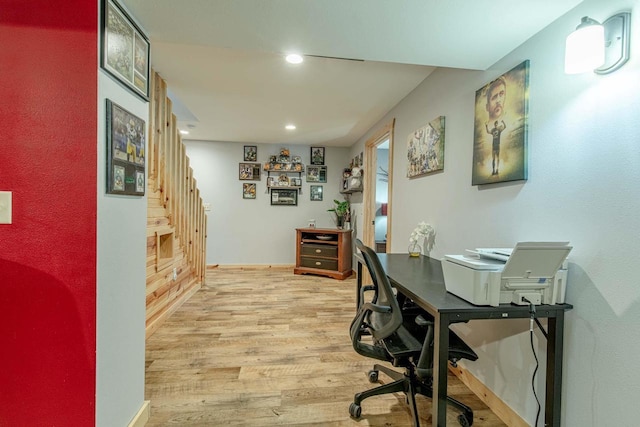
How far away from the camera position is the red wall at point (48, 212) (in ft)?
3.60

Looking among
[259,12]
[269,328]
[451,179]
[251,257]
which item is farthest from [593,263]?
[251,257]

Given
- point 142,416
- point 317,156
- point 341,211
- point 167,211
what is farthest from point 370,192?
point 142,416

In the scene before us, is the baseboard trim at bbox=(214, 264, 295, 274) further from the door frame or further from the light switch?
the light switch

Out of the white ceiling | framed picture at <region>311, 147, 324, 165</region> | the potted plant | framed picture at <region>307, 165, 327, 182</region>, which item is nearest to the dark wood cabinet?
the potted plant

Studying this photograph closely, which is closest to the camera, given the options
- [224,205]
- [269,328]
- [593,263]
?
[593,263]

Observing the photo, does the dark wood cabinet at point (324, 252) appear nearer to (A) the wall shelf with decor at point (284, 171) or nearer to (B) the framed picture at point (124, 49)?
(A) the wall shelf with decor at point (284, 171)

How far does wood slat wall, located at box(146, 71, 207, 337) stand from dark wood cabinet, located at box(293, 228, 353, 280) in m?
1.71

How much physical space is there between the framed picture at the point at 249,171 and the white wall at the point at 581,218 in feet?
12.9

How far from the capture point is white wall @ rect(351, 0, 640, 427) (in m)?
1.01

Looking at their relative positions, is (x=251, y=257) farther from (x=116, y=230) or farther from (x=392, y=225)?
(x=116, y=230)

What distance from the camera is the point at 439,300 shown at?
1.21 metres

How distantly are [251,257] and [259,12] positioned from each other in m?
4.34

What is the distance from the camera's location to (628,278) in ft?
3.30

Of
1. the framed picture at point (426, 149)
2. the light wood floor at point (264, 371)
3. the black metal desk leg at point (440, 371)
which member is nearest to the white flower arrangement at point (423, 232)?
the framed picture at point (426, 149)
